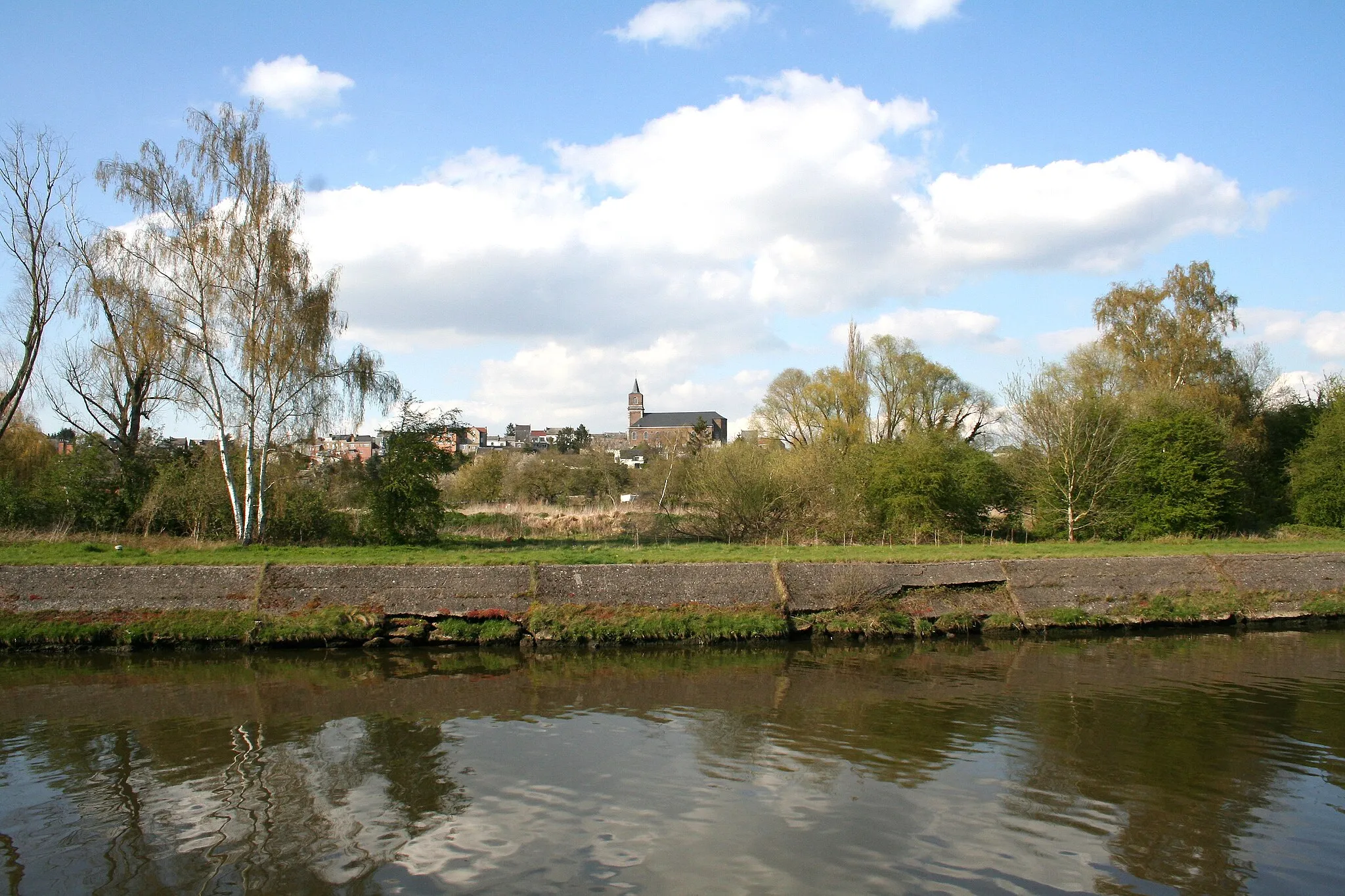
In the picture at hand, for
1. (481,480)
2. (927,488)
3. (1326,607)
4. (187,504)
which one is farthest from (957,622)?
(481,480)

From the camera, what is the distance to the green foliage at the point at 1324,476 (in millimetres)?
30406

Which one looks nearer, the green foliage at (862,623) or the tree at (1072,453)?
the green foliage at (862,623)

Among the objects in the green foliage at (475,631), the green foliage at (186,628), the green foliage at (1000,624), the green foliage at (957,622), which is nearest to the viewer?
the green foliage at (186,628)

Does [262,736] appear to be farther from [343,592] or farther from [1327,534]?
[1327,534]

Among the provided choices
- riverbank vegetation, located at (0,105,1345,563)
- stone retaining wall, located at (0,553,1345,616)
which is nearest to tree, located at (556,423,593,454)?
riverbank vegetation, located at (0,105,1345,563)

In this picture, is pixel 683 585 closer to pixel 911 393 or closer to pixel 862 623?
pixel 862 623

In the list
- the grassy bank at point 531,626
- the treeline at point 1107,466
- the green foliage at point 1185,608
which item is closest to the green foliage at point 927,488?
the treeline at point 1107,466

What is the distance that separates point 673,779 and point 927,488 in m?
20.8

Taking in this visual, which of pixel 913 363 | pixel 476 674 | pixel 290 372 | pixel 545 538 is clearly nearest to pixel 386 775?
pixel 476 674

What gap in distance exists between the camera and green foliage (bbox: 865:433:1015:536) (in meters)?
27.7

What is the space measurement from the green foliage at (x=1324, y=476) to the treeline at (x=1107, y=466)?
53 mm

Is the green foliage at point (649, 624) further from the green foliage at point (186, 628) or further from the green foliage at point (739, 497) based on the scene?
the green foliage at point (739, 497)

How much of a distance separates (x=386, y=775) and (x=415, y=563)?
9.70 meters

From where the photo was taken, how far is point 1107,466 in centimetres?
2906
